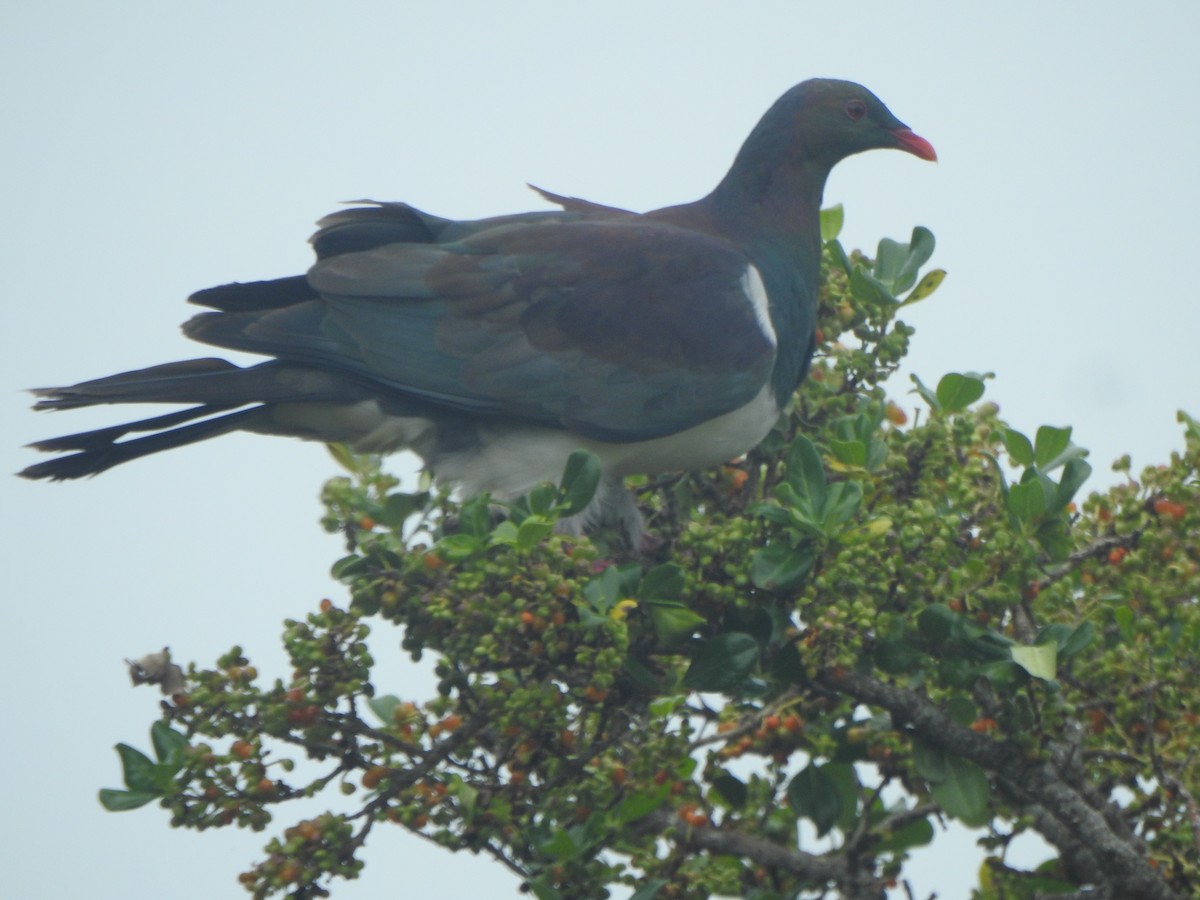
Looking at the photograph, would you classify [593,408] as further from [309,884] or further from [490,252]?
[309,884]

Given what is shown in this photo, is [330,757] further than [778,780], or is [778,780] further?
[778,780]

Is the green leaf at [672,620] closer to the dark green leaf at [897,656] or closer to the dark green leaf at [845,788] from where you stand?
the dark green leaf at [897,656]

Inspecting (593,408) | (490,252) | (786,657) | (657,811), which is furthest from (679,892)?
(490,252)

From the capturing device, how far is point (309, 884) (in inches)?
111

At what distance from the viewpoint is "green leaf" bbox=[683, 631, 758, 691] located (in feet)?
9.62

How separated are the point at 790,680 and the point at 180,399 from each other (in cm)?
199

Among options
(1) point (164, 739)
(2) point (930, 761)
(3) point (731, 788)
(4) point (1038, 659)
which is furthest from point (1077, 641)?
(1) point (164, 739)

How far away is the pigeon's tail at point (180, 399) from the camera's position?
401 cm

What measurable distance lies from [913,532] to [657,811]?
926 mm

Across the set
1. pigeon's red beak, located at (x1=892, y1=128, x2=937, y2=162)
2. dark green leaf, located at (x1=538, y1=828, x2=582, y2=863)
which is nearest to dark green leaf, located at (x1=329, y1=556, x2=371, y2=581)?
dark green leaf, located at (x1=538, y1=828, x2=582, y2=863)

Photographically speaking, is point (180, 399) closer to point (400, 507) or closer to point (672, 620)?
point (400, 507)

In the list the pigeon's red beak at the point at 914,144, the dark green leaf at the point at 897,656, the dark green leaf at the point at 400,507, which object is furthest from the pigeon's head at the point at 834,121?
the dark green leaf at the point at 897,656

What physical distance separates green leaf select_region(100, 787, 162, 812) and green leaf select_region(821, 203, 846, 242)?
256 centimetres

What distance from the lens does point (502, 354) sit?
4.30 meters
